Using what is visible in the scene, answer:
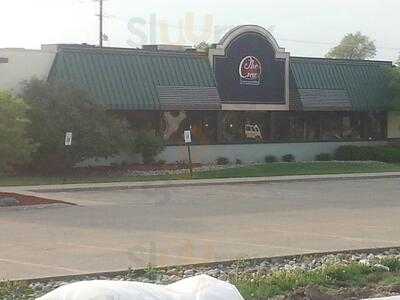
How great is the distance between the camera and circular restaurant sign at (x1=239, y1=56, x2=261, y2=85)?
37688 mm

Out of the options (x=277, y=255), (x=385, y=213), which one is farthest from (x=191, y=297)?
(x=385, y=213)

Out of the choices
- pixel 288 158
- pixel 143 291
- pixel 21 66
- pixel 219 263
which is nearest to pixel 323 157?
pixel 288 158

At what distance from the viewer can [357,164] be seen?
35375mm

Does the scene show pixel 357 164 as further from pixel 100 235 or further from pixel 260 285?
pixel 260 285

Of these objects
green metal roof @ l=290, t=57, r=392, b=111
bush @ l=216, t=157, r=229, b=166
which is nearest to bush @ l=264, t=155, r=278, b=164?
bush @ l=216, t=157, r=229, b=166

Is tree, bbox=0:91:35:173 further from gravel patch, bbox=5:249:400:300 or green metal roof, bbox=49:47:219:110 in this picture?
Result: gravel patch, bbox=5:249:400:300

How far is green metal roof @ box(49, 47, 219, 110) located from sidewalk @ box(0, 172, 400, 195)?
6918mm

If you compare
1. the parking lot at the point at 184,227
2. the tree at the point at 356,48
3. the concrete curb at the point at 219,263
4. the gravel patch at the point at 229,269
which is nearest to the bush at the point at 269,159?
the parking lot at the point at 184,227

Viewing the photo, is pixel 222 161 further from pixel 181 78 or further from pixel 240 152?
pixel 181 78

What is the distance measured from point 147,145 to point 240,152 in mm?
6094

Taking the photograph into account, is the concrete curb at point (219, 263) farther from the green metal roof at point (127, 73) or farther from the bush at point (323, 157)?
the bush at point (323, 157)

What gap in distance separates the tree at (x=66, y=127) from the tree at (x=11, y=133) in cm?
528

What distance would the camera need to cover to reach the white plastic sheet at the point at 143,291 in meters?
3.71

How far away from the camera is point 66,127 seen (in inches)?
1131
